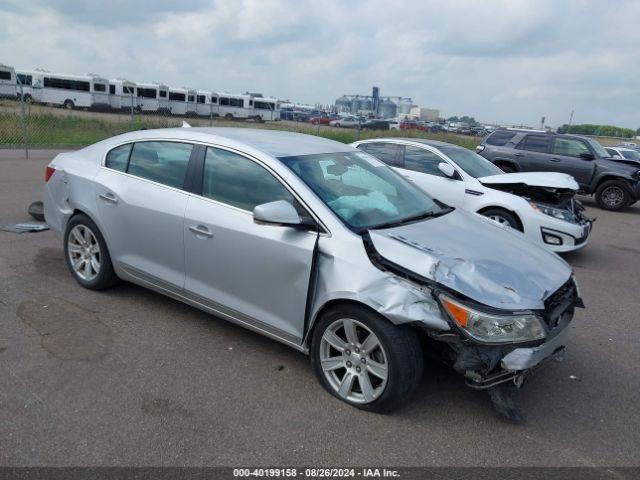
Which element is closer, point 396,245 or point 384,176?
point 396,245

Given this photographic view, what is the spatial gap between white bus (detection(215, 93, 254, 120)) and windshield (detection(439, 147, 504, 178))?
133 ft

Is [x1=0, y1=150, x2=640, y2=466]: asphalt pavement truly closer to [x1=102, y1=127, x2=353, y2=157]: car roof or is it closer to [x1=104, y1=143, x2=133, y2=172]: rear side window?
[x1=104, y1=143, x2=133, y2=172]: rear side window

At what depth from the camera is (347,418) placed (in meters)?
3.22

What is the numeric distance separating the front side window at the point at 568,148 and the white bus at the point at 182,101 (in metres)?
35.7

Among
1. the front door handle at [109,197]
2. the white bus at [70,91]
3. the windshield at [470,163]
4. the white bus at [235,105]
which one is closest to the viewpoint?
the front door handle at [109,197]

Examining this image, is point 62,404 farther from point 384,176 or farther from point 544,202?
point 544,202

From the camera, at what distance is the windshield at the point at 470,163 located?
8.33 meters

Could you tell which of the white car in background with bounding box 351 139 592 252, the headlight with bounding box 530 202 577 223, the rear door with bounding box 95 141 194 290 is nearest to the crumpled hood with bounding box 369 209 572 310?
the rear door with bounding box 95 141 194 290

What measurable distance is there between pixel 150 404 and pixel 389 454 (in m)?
1.46

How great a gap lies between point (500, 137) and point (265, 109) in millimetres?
39646

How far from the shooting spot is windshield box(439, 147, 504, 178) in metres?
8.33

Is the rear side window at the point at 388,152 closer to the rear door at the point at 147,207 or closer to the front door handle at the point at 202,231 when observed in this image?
the rear door at the point at 147,207

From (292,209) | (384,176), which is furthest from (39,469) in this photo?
(384,176)

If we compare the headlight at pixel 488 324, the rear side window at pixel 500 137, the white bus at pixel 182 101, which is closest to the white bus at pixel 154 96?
the white bus at pixel 182 101
